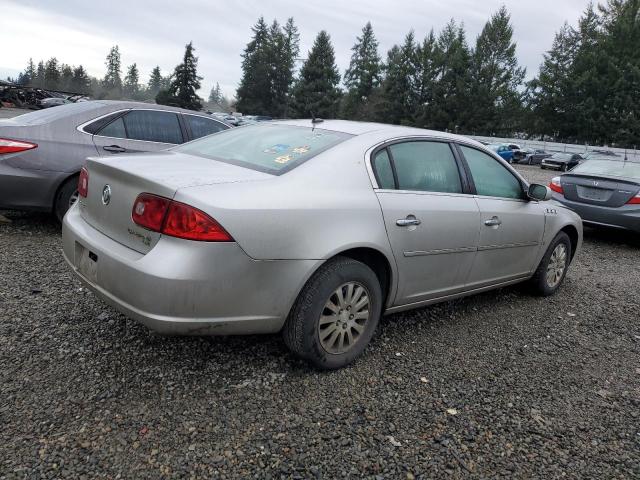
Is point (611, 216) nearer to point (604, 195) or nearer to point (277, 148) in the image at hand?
point (604, 195)

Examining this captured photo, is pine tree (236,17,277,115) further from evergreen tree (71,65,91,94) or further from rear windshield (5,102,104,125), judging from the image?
rear windshield (5,102,104,125)

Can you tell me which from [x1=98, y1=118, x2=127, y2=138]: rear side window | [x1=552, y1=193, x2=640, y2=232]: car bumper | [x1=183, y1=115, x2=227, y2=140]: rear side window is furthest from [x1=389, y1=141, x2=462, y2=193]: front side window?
[x1=552, y1=193, x2=640, y2=232]: car bumper

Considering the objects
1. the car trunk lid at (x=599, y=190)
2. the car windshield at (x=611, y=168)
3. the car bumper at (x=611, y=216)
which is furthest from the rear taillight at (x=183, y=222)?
the car windshield at (x=611, y=168)

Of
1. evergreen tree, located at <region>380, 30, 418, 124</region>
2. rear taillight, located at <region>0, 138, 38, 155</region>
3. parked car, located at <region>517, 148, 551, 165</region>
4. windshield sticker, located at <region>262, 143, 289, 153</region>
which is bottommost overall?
parked car, located at <region>517, 148, 551, 165</region>

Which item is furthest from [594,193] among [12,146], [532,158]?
[532,158]

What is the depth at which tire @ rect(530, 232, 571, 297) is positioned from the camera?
4.79 metres

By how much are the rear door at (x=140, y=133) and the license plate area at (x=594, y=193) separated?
5739mm

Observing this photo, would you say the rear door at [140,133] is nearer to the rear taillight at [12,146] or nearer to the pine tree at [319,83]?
the rear taillight at [12,146]

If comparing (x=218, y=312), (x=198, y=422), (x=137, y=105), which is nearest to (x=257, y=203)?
(x=218, y=312)

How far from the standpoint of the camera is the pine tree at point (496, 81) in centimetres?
6100

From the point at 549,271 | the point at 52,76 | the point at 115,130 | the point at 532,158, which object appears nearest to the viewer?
the point at 549,271

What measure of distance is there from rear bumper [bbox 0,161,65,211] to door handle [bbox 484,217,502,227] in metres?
3.98

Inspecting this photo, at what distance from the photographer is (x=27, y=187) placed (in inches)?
198

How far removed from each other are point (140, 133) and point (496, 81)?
206ft
